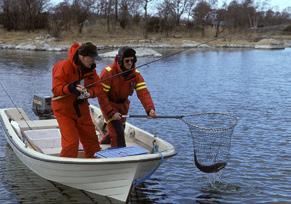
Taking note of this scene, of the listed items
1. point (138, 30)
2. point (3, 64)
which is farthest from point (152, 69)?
point (138, 30)

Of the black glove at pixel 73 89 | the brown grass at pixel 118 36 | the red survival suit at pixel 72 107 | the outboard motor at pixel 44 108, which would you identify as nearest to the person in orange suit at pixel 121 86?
the red survival suit at pixel 72 107

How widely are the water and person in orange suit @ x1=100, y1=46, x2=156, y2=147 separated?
1187 millimetres

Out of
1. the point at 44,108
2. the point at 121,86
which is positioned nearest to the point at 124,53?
the point at 121,86

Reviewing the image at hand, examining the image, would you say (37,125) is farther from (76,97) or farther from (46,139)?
(76,97)

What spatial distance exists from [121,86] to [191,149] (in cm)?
388

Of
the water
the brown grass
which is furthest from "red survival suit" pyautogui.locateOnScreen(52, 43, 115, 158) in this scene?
the brown grass

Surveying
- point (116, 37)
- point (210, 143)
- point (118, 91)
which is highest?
point (118, 91)

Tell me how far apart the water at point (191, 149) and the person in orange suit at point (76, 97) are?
1.02 meters

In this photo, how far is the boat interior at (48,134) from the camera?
30.9ft

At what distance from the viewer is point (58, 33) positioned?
6694cm

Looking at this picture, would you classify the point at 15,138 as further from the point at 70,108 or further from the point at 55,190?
the point at 70,108

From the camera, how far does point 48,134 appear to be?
1069cm

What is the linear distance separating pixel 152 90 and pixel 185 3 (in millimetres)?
67870

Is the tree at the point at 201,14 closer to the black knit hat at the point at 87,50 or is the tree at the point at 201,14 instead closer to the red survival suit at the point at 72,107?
the red survival suit at the point at 72,107
